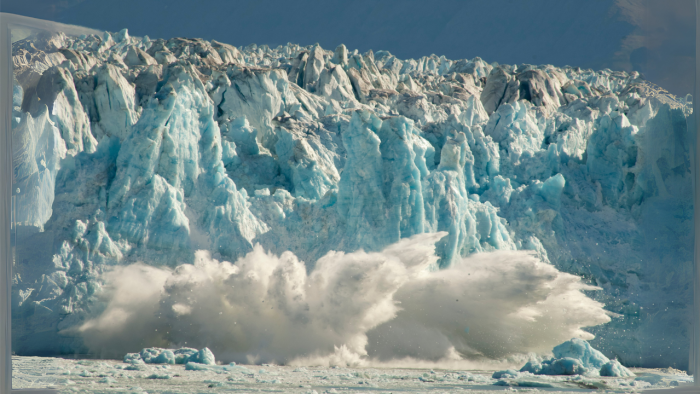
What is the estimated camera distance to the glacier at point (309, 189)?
11211mm

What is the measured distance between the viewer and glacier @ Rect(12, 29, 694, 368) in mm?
11211

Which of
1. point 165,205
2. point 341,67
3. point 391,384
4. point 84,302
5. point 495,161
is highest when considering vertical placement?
point 341,67

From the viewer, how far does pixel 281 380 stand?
10195 millimetres

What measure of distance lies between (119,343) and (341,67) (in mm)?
9359

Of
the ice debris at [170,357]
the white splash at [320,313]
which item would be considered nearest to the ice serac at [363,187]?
the white splash at [320,313]

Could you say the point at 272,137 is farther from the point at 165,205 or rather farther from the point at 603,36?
the point at 603,36

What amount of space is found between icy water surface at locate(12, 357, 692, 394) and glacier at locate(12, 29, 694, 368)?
2.22ft

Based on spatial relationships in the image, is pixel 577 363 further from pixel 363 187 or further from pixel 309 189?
pixel 309 189

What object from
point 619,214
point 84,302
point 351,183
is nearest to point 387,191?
point 351,183

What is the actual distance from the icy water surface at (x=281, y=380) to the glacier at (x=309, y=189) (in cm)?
68

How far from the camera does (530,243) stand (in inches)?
492

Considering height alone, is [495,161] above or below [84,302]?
above

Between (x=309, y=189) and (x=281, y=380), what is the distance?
4054mm

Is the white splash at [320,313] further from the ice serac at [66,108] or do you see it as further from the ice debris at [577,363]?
the ice serac at [66,108]
